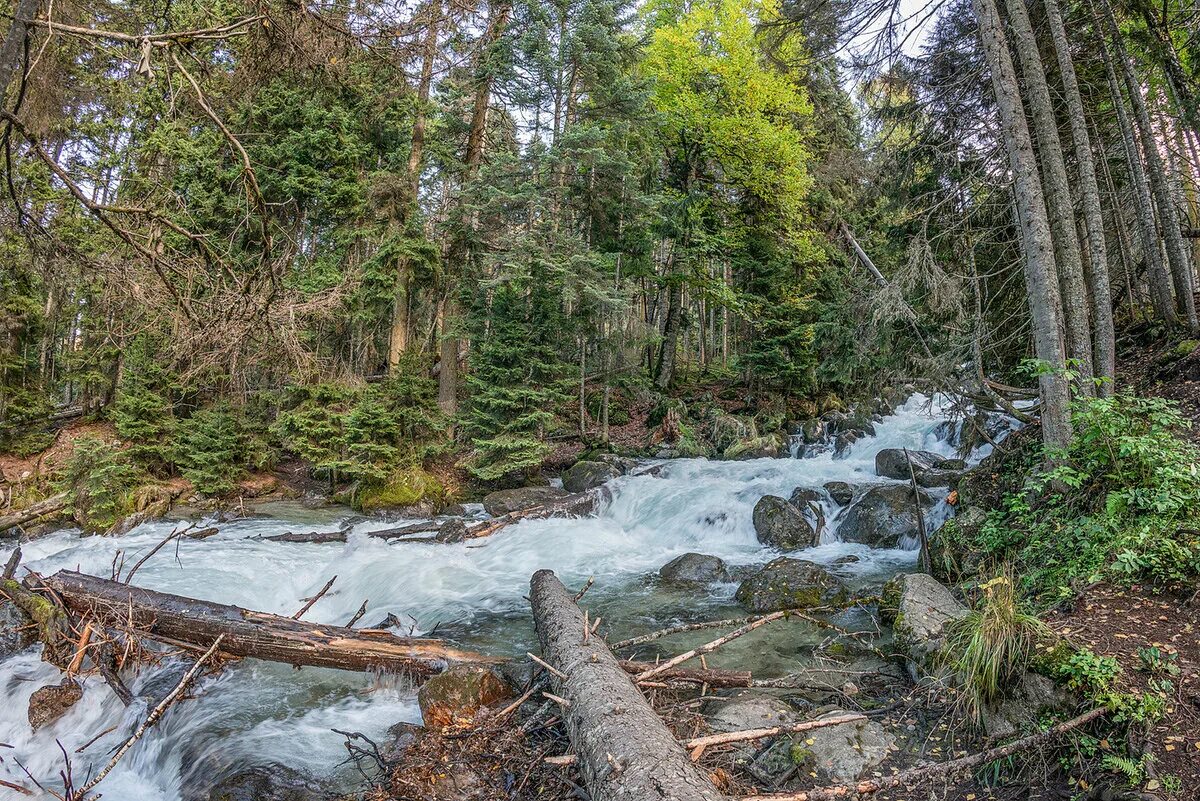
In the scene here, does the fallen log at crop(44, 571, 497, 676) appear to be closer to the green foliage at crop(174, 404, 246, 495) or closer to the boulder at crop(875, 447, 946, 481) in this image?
the green foliage at crop(174, 404, 246, 495)

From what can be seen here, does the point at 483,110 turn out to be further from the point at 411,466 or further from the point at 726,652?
the point at 726,652

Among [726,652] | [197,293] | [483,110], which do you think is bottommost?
[726,652]

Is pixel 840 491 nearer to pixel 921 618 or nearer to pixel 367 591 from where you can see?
pixel 921 618

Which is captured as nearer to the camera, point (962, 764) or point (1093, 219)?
point (962, 764)

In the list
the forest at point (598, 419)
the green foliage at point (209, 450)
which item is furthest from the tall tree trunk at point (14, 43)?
the green foliage at point (209, 450)

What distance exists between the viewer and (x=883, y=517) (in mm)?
9203

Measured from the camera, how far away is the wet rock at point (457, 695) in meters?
4.15

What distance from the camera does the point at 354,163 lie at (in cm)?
1523

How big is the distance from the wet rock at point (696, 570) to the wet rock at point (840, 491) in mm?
3241

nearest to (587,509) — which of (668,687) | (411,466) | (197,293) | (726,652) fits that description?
(411,466)

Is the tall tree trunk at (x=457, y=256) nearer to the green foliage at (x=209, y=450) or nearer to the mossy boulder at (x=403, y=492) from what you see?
the mossy boulder at (x=403, y=492)

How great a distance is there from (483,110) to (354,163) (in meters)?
3.93

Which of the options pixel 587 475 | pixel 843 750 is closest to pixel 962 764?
pixel 843 750

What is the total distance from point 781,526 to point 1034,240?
223 inches
